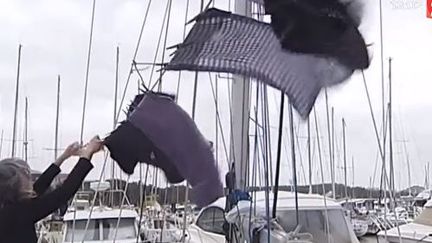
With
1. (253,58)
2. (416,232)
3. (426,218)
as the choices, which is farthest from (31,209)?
(426,218)

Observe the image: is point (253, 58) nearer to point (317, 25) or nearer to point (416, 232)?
point (317, 25)

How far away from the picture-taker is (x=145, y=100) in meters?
1.77

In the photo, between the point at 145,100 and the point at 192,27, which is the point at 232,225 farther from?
the point at 192,27

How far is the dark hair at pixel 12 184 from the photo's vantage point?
1.61m

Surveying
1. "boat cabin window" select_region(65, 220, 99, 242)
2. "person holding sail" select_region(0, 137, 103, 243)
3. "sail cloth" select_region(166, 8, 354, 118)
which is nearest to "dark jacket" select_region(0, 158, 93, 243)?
"person holding sail" select_region(0, 137, 103, 243)

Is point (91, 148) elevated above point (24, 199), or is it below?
above

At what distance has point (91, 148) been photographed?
1.65m

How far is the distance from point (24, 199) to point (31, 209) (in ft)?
0.12

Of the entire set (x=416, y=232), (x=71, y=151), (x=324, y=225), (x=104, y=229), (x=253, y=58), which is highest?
(x=253, y=58)

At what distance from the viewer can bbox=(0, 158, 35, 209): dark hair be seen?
63.3 inches

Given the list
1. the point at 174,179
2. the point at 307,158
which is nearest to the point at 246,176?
the point at 174,179

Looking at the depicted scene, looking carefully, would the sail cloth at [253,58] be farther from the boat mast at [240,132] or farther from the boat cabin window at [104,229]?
the boat cabin window at [104,229]

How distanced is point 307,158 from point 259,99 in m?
1.76

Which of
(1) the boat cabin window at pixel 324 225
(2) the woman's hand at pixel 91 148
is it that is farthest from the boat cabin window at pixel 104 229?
(2) the woman's hand at pixel 91 148
